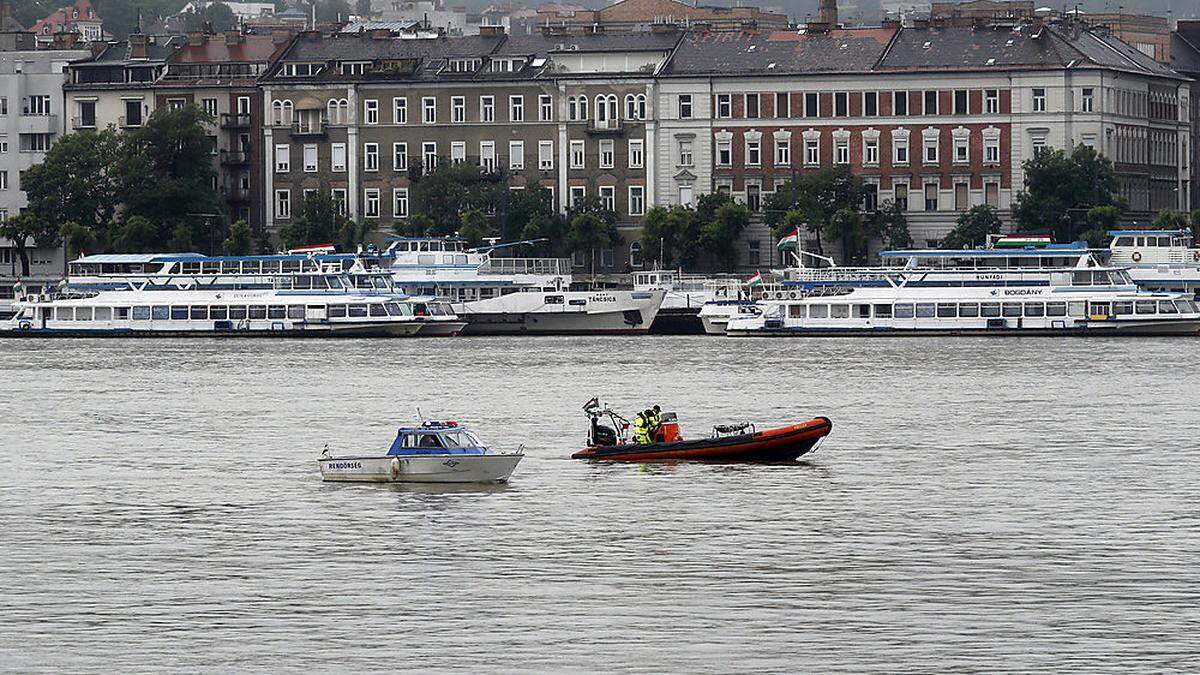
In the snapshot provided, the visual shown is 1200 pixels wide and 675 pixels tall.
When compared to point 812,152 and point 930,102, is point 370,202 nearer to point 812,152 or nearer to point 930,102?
point 812,152

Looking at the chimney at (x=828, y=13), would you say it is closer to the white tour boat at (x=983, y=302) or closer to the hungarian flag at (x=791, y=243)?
the hungarian flag at (x=791, y=243)

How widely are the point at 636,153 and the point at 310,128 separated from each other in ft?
64.8

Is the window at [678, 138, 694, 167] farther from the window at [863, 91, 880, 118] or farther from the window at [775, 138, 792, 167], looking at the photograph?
the window at [863, 91, 880, 118]

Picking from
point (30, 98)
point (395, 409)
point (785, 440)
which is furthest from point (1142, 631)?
point (30, 98)

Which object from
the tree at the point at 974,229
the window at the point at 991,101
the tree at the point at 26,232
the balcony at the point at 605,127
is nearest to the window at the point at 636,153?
the balcony at the point at 605,127

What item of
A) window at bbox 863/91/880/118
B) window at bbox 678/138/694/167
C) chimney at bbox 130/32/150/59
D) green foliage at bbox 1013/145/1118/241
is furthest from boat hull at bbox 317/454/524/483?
chimney at bbox 130/32/150/59

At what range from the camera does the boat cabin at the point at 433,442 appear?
61781 mm

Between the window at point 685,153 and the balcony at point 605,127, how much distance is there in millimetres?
3502

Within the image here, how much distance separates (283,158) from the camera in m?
A: 177

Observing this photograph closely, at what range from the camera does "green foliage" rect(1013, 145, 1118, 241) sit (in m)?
158

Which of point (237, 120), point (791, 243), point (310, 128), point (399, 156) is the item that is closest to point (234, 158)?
point (237, 120)

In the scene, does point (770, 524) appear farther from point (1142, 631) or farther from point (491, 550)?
point (1142, 631)

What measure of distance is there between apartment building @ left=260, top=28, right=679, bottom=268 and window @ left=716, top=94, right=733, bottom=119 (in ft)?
12.7

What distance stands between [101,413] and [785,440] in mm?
30848
